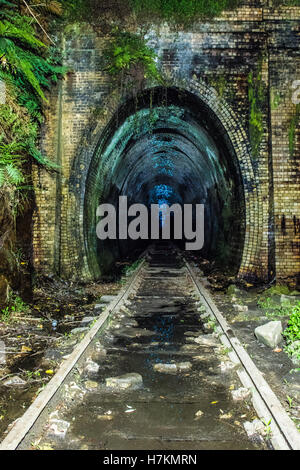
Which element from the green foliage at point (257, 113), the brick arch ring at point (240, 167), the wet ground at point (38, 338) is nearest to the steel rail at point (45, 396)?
the wet ground at point (38, 338)

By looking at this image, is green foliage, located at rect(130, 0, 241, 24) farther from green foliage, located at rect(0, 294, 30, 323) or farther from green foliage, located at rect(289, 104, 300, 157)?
green foliage, located at rect(0, 294, 30, 323)

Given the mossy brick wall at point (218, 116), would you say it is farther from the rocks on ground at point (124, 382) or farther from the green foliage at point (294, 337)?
the rocks on ground at point (124, 382)

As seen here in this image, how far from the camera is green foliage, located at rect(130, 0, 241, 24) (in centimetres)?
921

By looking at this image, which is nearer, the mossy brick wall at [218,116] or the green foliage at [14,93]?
the green foliage at [14,93]

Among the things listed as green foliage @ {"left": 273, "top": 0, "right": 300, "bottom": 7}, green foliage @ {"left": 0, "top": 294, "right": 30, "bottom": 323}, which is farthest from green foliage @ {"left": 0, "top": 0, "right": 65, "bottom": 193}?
green foliage @ {"left": 273, "top": 0, "right": 300, "bottom": 7}

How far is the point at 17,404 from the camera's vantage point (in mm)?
3246

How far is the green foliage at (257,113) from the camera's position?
9234mm

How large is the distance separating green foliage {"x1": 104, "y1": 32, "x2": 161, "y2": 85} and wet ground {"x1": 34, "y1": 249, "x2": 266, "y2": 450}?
6.40 metres

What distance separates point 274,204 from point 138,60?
4.82 meters

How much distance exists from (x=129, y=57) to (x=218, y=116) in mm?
2556

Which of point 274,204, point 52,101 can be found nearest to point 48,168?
point 52,101

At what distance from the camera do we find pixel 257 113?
9250 mm

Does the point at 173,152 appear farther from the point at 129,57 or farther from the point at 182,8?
the point at 129,57

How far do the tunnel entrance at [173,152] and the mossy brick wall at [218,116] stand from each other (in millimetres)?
323
